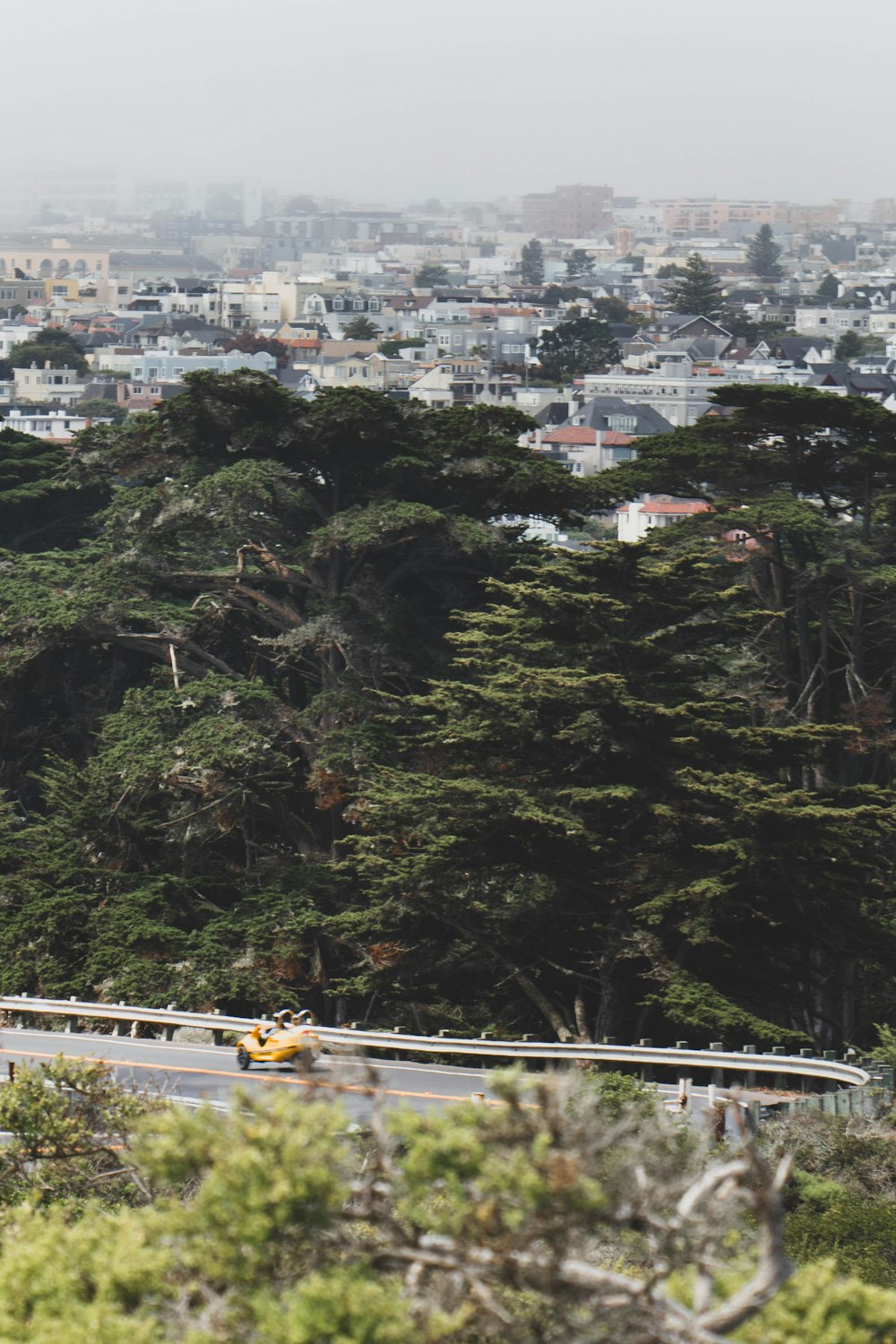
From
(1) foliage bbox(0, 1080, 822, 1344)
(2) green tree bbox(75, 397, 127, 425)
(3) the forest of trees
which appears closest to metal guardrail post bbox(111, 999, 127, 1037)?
(3) the forest of trees

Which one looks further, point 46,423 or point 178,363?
point 178,363

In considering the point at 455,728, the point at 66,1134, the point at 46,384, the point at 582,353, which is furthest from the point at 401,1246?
the point at 46,384

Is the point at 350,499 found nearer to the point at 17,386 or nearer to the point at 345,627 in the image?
the point at 345,627

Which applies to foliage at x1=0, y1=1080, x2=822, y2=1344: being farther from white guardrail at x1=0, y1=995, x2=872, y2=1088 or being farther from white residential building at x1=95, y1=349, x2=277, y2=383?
white residential building at x1=95, y1=349, x2=277, y2=383

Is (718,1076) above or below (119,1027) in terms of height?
above

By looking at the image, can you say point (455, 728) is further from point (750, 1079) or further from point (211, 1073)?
point (750, 1079)

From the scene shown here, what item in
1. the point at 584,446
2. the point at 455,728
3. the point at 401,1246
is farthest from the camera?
the point at 584,446

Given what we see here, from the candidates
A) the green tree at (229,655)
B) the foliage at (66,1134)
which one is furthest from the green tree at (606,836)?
the foliage at (66,1134)
